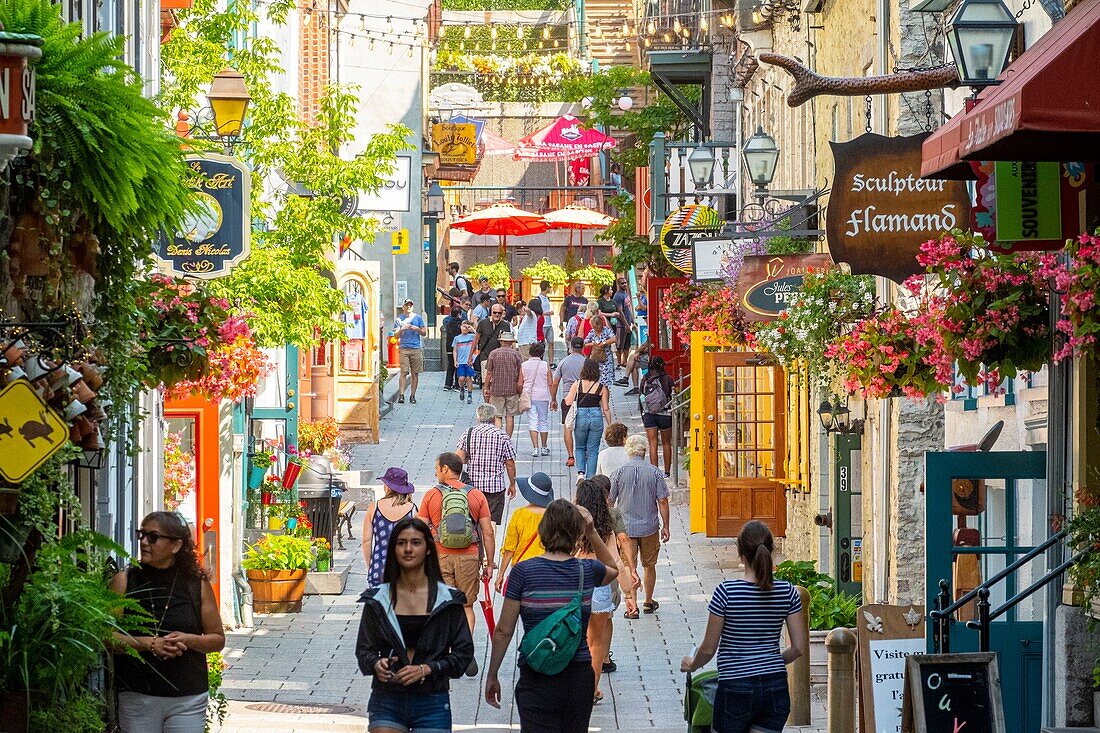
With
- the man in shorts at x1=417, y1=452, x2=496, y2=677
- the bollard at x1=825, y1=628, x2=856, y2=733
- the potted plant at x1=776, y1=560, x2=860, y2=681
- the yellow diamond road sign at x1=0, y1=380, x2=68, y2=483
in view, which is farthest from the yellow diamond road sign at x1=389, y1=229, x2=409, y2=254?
the yellow diamond road sign at x1=0, y1=380, x2=68, y2=483


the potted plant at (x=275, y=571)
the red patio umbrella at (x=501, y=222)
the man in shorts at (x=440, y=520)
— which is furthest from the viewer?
the red patio umbrella at (x=501, y=222)

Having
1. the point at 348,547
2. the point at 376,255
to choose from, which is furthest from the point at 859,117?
the point at 376,255

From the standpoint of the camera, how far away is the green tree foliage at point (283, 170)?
50.1ft

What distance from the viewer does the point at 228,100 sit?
1408cm

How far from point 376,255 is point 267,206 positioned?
24.6 metres

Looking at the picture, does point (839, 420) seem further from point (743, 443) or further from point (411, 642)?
point (411, 642)

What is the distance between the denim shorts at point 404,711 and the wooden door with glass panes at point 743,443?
12.0m

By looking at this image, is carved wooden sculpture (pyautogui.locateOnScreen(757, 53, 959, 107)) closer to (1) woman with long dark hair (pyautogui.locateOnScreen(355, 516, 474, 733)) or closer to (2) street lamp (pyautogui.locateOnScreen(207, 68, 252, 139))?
(1) woman with long dark hair (pyautogui.locateOnScreen(355, 516, 474, 733))

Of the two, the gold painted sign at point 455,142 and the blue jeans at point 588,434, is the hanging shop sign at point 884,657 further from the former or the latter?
the gold painted sign at point 455,142

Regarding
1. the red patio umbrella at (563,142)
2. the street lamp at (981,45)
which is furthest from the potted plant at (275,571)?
the red patio umbrella at (563,142)

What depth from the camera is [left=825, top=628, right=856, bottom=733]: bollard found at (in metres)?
10.3

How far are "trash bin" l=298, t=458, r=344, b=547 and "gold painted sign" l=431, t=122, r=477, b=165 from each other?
30447 mm

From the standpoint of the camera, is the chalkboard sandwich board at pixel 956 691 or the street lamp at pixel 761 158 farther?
the street lamp at pixel 761 158

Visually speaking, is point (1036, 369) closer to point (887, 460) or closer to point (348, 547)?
point (887, 460)
